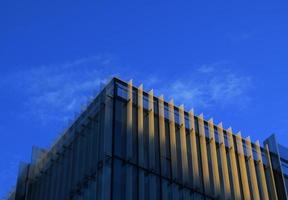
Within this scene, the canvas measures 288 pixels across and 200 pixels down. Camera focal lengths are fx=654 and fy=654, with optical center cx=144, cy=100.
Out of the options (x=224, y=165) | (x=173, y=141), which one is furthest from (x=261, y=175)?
(x=173, y=141)

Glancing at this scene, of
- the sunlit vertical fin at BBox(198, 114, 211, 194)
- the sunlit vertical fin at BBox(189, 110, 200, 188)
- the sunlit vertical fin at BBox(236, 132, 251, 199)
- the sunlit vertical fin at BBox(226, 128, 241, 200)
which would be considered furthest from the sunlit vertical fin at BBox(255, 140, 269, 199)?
the sunlit vertical fin at BBox(189, 110, 200, 188)

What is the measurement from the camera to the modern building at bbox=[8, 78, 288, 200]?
119ft

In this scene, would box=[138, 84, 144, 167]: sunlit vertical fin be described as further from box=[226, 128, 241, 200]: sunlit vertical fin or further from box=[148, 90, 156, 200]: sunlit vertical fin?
box=[226, 128, 241, 200]: sunlit vertical fin

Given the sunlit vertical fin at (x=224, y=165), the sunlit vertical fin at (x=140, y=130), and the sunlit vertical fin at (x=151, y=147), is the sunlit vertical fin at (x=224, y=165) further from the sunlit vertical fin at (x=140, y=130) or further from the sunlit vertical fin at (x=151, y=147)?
the sunlit vertical fin at (x=140, y=130)

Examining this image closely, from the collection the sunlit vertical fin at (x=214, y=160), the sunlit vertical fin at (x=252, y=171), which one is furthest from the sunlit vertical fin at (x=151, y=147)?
the sunlit vertical fin at (x=252, y=171)

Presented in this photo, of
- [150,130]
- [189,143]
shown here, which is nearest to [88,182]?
[150,130]

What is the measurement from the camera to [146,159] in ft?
123

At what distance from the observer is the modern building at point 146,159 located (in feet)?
119

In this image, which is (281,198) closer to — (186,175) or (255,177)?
(255,177)

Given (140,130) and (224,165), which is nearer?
(140,130)

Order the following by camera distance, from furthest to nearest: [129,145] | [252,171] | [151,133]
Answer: [252,171] < [151,133] < [129,145]

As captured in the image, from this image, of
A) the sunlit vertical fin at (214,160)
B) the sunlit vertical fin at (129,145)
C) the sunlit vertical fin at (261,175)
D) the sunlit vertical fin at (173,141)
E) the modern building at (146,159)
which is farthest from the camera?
the sunlit vertical fin at (261,175)

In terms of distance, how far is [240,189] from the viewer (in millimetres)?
41625

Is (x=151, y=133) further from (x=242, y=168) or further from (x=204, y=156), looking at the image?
(x=242, y=168)
